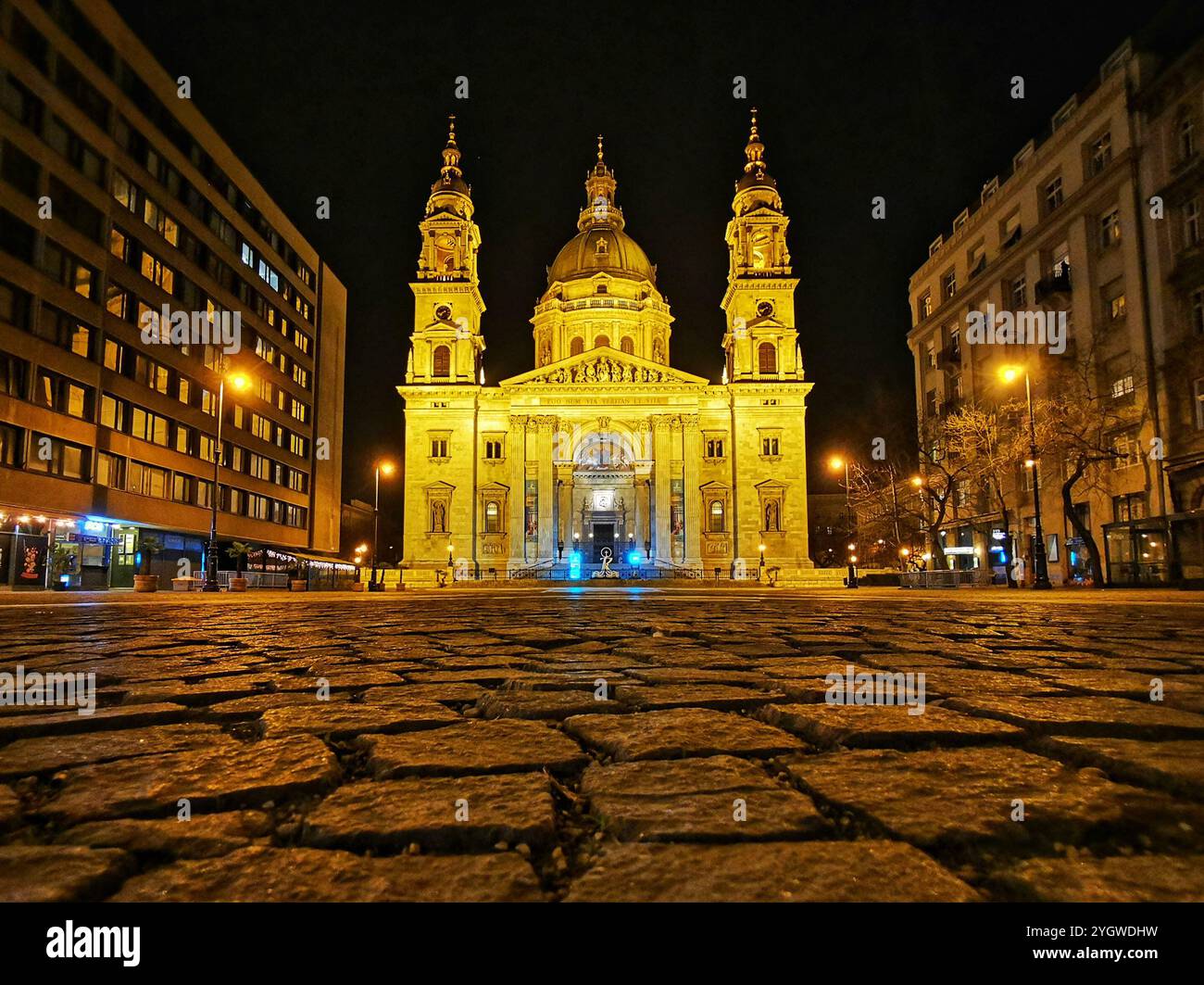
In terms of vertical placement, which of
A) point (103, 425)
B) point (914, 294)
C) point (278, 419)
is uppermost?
point (914, 294)

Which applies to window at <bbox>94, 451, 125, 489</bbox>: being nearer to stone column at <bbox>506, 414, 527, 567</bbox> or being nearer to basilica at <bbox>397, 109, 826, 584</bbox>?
basilica at <bbox>397, 109, 826, 584</bbox>

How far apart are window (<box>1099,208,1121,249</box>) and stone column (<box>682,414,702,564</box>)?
2691 centimetres

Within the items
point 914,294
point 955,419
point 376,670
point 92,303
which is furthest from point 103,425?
point 914,294

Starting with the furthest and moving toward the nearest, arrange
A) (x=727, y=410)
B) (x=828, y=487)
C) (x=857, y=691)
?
1. (x=828, y=487)
2. (x=727, y=410)
3. (x=857, y=691)

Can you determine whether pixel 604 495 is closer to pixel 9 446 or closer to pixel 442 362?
pixel 442 362

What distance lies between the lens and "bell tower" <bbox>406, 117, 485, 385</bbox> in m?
53.1

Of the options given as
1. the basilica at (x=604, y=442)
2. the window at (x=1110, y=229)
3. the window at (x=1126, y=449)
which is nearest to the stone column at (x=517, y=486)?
the basilica at (x=604, y=442)

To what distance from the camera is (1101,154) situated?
29.2 metres

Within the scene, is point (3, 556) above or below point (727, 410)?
below

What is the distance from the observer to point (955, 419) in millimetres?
31938

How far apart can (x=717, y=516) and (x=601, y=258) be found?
23.5 m

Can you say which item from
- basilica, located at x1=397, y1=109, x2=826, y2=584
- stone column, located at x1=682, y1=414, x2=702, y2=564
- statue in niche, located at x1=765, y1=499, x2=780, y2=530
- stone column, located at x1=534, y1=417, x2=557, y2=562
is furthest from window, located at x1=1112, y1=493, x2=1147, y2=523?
stone column, located at x1=534, y1=417, x2=557, y2=562
